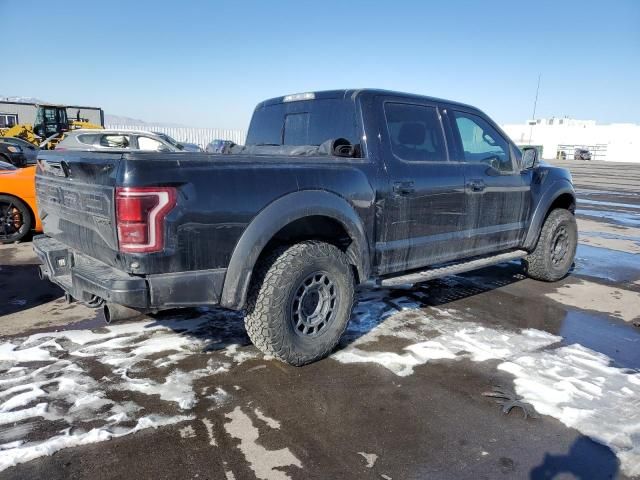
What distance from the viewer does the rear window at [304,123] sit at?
12.8 feet

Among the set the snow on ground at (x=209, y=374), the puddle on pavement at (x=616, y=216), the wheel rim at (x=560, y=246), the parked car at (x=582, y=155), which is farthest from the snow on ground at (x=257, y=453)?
the parked car at (x=582, y=155)

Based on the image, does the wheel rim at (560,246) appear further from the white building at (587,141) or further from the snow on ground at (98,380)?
the white building at (587,141)

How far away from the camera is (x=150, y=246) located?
2.65 metres

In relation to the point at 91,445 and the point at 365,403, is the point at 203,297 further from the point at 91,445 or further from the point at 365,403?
the point at 365,403

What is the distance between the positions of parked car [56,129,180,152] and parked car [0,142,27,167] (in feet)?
20.4

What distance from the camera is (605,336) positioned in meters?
4.20

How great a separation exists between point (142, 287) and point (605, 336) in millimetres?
3905

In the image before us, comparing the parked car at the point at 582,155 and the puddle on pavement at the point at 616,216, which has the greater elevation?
the parked car at the point at 582,155

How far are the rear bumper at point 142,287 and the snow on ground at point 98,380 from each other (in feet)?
1.94

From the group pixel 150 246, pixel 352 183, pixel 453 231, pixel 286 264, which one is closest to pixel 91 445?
pixel 150 246

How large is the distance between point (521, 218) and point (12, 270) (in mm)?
6093

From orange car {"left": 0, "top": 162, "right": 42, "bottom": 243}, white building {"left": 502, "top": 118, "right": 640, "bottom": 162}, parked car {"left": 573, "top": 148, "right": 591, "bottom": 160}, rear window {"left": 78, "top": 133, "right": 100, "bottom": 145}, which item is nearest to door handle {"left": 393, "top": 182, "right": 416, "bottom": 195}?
orange car {"left": 0, "top": 162, "right": 42, "bottom": 243}

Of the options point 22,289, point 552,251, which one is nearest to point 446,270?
point 552,251

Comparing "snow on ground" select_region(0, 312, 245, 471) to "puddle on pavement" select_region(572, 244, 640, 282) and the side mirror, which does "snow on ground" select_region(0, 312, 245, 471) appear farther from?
"puddle on pavement" select_region(572, 244, 640, 282)
